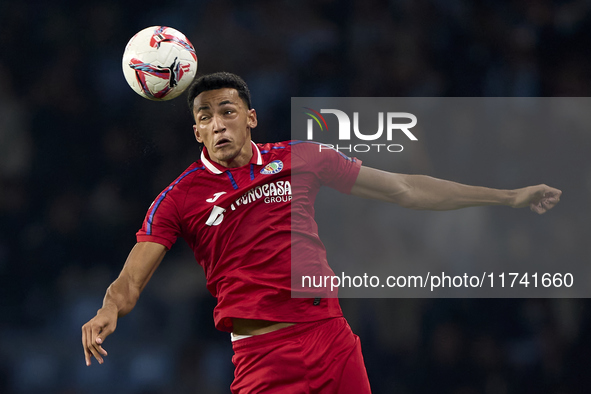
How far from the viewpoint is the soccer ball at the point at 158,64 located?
321 centimetres

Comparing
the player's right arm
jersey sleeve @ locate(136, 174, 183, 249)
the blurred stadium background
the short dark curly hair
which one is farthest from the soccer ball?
the blurred stadium background

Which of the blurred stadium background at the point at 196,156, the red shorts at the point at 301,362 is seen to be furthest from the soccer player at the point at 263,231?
the blurred stadium background at the point at 196,156

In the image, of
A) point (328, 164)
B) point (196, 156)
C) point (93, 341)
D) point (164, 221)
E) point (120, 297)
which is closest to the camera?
point (93, 341)

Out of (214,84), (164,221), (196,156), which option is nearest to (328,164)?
(214,84)

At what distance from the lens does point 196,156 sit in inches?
188

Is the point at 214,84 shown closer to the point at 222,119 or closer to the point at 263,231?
the point at 222,119

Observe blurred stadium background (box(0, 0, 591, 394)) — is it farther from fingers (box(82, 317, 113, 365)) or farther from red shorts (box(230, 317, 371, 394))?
fingers (box(82, 317, 113, 365))

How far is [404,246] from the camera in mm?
4266

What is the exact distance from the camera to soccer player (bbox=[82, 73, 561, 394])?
2.77 meters

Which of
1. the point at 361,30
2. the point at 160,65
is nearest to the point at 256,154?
the point at 160,65

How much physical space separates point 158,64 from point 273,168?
82cm

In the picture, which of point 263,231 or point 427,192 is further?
point 427,192

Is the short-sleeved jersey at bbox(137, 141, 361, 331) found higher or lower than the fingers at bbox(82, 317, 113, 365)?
higher

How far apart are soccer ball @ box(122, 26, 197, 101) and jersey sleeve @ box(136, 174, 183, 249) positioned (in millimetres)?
609
